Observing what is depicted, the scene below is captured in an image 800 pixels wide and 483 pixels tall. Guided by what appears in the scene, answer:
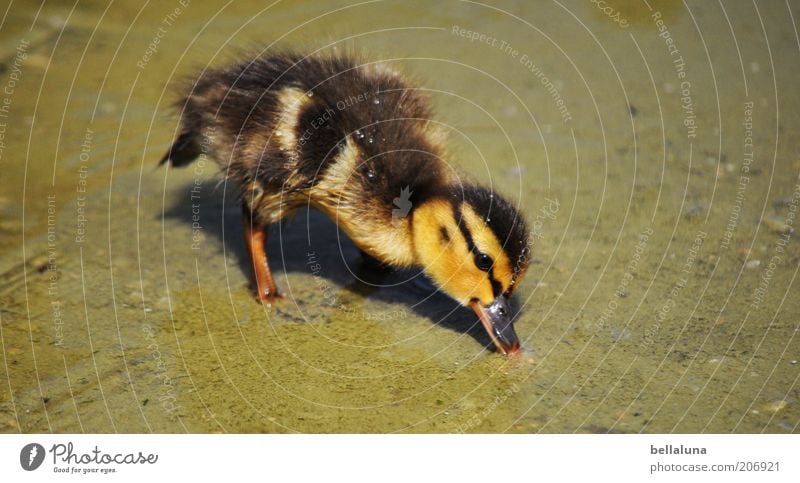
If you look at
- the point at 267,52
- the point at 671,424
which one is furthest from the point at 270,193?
the point at 671,424

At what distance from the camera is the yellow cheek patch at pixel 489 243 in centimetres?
303

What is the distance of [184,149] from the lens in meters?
3.79

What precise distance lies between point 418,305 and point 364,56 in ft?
3.38

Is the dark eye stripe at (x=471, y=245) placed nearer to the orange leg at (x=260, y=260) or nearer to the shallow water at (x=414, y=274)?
the shallow water at (x=414, y=274)

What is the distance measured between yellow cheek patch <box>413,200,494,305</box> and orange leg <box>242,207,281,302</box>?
0.64m

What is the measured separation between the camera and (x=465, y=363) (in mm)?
3277

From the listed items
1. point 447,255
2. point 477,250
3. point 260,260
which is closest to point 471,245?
point 477,250

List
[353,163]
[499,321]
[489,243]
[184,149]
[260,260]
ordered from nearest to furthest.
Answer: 1. [489,243]
2. [499,321]
3. [353,163]
4. [260,260]
5. [184,149]

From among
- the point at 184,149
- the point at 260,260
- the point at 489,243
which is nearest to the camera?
the point at 489,243

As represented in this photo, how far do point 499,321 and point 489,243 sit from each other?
32 centimetres

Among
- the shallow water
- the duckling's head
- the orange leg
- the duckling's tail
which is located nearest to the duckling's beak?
the duckling's head

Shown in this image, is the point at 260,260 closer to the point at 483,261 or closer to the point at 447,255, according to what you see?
the point at 447,255

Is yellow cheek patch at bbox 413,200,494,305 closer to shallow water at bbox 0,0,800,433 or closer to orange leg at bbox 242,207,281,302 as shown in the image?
shallow water at bbox 0,0,800,433

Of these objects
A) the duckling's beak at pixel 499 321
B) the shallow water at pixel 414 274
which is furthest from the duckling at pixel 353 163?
the shallow water at pixel 414 274
